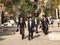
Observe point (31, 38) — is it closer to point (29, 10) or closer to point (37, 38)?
point (37, 38)

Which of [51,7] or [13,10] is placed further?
[13,10]

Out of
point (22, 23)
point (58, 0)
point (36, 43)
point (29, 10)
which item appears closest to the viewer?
point (36, 43)

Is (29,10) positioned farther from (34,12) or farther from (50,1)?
(50,1)

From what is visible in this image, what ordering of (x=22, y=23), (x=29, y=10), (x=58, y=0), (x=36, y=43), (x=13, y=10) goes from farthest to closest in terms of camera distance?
(x=13, y=10) < (x=58, y=0) < (x=29, y=10) < (x=22, y=23) < (x=36, y=43)

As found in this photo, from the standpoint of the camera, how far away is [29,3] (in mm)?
49750

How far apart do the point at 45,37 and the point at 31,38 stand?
1286 mm

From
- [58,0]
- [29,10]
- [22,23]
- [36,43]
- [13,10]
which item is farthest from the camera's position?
[13,10]

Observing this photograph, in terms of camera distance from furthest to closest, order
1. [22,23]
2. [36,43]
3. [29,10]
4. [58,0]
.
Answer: [58,0] < [29,10] < [22,23] < [36,43]

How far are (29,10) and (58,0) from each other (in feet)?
22.9

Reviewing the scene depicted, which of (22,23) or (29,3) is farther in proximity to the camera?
(29,3)

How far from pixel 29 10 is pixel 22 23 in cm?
2828

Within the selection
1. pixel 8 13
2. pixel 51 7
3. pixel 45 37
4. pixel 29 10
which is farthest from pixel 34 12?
pixel 45 37

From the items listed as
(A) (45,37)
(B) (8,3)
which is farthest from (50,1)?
(A) (45,37)

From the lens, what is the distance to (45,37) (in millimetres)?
21297
